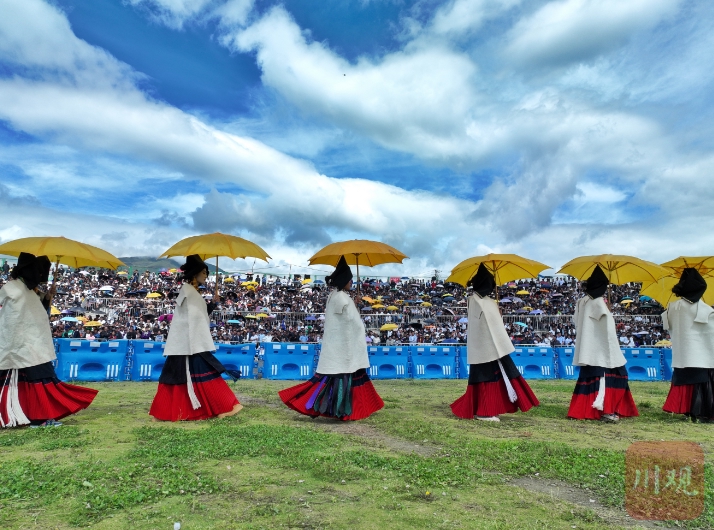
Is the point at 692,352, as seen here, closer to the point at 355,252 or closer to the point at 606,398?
the point at 606,398

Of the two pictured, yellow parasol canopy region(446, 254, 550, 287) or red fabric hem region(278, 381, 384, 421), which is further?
yellow parasol canopy region(446, 254, 550, 287)

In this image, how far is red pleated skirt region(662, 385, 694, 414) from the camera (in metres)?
8.38

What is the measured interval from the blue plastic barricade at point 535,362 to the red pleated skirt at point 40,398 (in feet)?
40.1

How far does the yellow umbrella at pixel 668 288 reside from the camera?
926 cm

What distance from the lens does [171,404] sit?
7.62 m

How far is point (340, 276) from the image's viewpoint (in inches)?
322

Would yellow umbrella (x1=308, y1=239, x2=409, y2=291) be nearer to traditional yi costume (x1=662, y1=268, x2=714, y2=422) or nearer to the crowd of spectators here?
traditional yi costume (x1=662, y1=268, x2=714, y2=422)

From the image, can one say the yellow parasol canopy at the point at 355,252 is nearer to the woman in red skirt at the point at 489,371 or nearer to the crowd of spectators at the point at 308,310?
the woman in red skirt at the point at 489,371

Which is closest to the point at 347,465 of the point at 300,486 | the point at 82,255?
the point at 300,486

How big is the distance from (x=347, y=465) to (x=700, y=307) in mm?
6590

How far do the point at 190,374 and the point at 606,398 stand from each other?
6237 mm

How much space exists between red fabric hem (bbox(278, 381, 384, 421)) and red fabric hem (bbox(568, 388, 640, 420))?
3026mm

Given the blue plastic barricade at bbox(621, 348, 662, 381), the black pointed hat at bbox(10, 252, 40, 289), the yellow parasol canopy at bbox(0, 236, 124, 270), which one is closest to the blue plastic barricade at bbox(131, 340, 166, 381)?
the black pointed hat at bbox(10, 252, 40, 289)

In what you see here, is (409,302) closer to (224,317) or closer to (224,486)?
(224,317)
